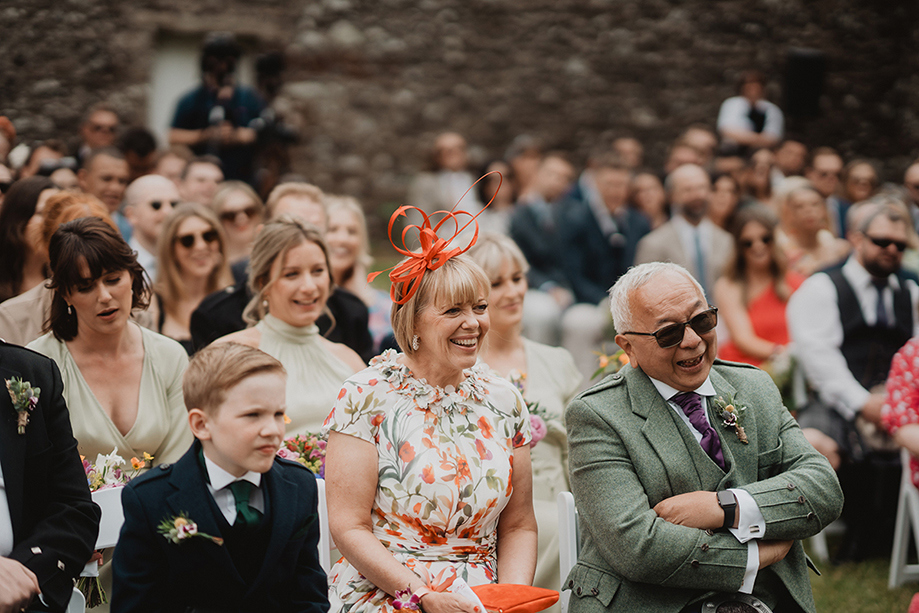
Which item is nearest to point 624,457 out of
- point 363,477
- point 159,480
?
point 363,477

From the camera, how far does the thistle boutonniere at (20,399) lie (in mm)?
2770

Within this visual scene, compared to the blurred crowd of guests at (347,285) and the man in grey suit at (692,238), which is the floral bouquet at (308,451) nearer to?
the blurred crowd of guests at (347,285)

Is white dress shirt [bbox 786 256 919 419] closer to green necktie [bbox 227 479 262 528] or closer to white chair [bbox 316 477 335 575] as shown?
white chair [bbox 316 477 335 575]

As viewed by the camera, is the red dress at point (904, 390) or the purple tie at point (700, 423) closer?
the purple tie at point (700, 423)

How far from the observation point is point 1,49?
10492 mm

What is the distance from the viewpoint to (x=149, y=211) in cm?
592

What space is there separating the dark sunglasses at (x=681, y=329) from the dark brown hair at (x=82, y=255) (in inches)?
80.6

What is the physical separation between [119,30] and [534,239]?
660cm

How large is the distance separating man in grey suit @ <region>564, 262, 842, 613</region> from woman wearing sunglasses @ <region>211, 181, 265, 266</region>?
365 centimetres

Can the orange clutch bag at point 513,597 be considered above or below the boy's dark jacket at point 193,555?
below

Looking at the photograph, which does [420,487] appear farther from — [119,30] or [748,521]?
[119,30]

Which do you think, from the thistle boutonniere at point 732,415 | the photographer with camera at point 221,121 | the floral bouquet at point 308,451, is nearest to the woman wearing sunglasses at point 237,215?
the floral bouquet at point 308,451

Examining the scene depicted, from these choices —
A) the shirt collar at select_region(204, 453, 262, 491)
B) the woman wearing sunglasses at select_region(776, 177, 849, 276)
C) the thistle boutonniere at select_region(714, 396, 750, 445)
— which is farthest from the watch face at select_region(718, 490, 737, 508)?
the woman wearing sunglasses at select_region(776, 177, 849, 276)

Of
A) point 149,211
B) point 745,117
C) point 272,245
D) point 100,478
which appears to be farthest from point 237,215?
point 745,117
